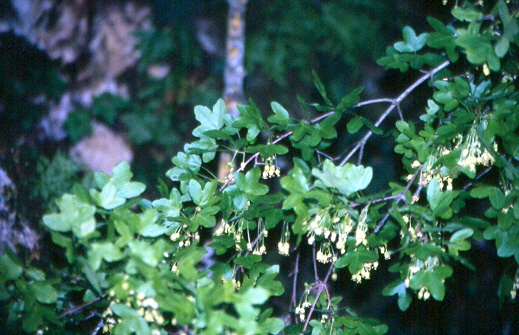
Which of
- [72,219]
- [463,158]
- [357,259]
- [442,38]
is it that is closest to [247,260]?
[357,259]

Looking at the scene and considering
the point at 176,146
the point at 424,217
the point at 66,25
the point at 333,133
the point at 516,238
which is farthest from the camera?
the point at 176,146

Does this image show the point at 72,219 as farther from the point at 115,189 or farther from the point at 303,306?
the point at 303,306

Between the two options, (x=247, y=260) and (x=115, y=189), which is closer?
(x=115, y=189)

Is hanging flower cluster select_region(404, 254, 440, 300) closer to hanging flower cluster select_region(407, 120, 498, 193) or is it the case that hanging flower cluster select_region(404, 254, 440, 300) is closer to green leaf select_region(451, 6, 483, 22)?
hanging flower cluster select_region(407, 120, 498, 193)

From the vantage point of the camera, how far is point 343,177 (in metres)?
1.13

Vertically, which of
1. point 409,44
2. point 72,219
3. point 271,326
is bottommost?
point 271,326

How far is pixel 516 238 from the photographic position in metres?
1.23

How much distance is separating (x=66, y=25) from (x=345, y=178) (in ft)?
9.11

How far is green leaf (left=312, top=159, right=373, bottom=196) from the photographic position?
3.48 feet

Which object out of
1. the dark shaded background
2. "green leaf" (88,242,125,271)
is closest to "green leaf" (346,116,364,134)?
"green leaf" (88,242,125,271)

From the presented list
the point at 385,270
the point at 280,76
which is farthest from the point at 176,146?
the point at 385,270

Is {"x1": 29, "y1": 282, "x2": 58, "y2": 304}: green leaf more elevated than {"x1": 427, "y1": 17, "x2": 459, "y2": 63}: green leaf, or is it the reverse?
{"x1": 427, "y1": 17, "x2": 459, "y2": 63}: green leaf

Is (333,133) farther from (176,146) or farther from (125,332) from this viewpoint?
(176,146)

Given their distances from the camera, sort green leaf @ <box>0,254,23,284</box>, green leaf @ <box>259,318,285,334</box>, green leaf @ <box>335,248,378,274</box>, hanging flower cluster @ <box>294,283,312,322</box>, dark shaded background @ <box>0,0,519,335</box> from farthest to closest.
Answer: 1. dark shaded background @ <box>0,0,519,335</box>
2. hanging flower cluster @ <box>294,283,312,322</box>
3. green leaf @ <box>335,248,378,274</box>
4. green leaf @ <box>259,318,285,334</box>
5. green leaf @ <box>0,254,23,284</box>
